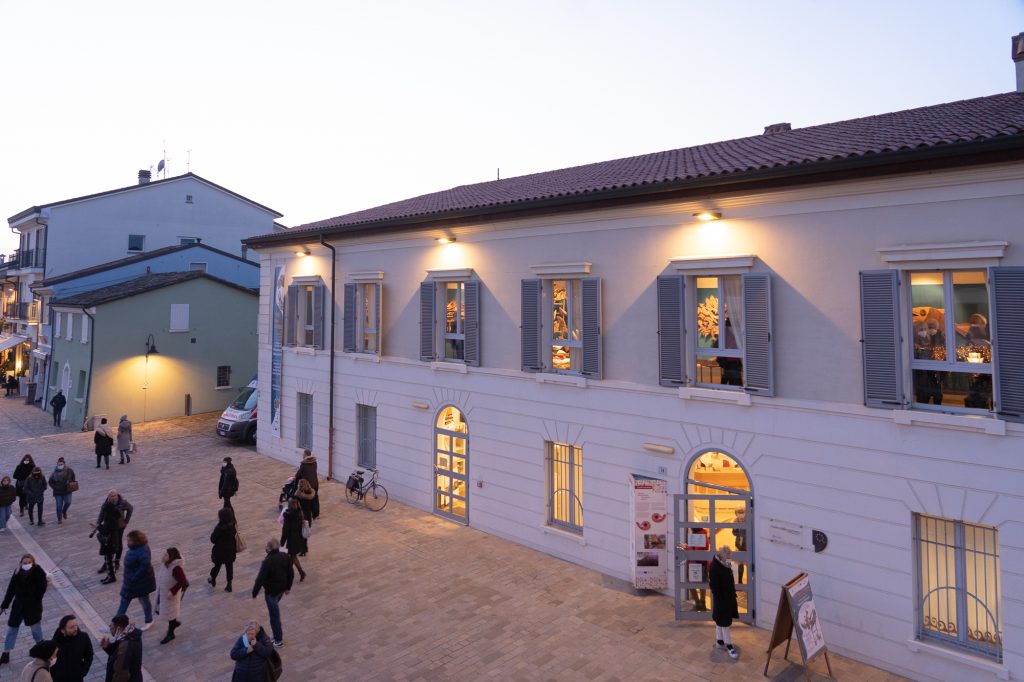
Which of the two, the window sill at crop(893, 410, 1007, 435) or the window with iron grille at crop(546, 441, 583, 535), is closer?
the window sill at crop(893, 410, 1007, 435)

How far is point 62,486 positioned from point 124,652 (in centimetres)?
983

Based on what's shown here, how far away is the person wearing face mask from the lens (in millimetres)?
6586

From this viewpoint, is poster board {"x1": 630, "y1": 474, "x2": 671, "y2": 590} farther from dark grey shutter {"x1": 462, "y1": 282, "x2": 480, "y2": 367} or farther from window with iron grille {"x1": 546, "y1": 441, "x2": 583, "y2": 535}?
dark grey shutter {"x1": 462, "y1": 282, "x2": 480, "y2": 367}

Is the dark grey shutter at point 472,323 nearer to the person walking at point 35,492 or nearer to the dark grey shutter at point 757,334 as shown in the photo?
the dark grey shutter at point 757,334

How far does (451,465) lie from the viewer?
14.9 meters

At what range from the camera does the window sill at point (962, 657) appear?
7.42 metres

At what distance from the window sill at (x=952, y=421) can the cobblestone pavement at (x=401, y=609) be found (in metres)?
3.51

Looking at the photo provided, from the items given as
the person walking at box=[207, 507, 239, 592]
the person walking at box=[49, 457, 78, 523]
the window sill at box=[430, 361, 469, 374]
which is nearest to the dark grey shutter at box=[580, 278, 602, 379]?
the window sill at box=[430, 361, 469, 374]

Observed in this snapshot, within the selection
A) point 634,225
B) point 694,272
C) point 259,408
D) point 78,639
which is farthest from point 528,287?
point 259,408

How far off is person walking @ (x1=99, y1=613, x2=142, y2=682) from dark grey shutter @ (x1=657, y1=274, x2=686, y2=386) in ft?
27.6

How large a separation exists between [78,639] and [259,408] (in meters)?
15.1

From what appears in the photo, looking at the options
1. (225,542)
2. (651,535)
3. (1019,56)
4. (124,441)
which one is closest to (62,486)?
(124,441)

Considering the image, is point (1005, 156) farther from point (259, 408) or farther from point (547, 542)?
→ point (259, 408)

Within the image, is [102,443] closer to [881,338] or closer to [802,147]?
[802,147]
